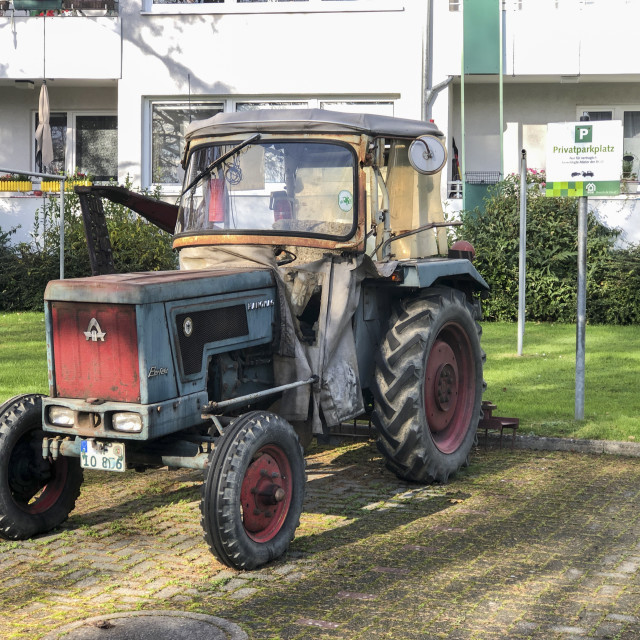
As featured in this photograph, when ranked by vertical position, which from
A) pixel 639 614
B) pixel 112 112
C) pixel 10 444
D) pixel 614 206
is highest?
pixel 112 112

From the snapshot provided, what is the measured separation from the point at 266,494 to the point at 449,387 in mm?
2588

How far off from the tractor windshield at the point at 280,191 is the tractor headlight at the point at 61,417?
68.4 inches

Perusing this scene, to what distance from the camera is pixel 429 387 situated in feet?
25.7

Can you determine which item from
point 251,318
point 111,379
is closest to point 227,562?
point 111,379

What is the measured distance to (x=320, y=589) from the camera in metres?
5.39

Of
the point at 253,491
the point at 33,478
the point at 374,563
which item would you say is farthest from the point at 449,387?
the point at 33,478

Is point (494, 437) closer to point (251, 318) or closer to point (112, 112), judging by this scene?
point (251, 318)

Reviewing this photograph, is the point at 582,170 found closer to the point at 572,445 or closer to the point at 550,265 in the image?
the point at 572,445

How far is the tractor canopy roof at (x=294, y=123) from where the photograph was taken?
7.18m

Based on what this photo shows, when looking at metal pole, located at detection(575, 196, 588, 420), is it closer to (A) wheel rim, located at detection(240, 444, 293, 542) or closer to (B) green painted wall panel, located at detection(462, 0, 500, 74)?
(A) wheel rim, located at detection(240, 444, 293, 542)

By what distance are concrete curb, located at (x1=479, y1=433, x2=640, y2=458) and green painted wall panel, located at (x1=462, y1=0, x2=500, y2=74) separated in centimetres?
1182

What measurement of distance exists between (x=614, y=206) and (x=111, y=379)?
586 inches

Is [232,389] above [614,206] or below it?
below

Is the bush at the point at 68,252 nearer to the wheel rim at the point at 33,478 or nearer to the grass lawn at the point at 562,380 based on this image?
the grass lawn at the point at 562,380
